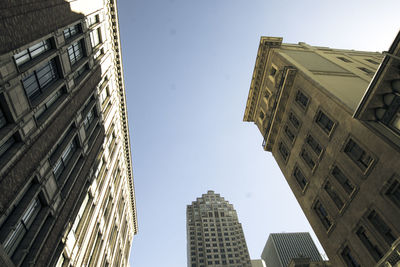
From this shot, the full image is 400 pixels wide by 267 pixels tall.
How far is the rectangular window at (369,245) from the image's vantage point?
19078 mm

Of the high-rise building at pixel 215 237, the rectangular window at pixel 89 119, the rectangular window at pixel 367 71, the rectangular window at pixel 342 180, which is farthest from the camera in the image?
the high-rise building at pixel 215 237

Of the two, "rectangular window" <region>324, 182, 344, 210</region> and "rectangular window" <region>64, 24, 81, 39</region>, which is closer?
"rectangular window" <region>64, 24, 81, 39</region>

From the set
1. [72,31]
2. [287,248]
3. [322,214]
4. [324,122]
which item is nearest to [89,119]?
[72,31]

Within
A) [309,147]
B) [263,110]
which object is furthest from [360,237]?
[263,110]

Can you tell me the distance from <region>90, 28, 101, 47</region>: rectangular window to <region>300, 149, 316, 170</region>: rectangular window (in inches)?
1121

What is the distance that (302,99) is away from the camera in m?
30.4

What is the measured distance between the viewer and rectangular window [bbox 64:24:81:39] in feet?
72.9

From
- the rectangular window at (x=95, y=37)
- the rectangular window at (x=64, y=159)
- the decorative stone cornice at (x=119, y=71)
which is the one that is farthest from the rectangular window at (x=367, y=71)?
the rectangular window at (x=64, y=159)

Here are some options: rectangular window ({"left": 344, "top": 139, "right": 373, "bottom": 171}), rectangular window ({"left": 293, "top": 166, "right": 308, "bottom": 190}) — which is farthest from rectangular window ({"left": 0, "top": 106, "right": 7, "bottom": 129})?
rectangular window ({"left": 293, "top": 166, "right": 308, "bottom": 190})

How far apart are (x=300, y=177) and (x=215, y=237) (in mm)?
93588

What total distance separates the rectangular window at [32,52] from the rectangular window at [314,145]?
91.3ft

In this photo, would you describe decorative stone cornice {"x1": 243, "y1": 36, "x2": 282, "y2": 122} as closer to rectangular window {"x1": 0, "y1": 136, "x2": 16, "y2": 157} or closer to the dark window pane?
the dark window pane

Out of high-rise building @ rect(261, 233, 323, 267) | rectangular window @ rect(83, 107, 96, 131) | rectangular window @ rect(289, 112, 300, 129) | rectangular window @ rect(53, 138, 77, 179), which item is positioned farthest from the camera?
high-rise building @ rect(261, 233, 323, 267)

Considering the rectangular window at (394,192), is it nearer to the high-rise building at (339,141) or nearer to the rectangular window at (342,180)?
the high-rise building at (339,141)
